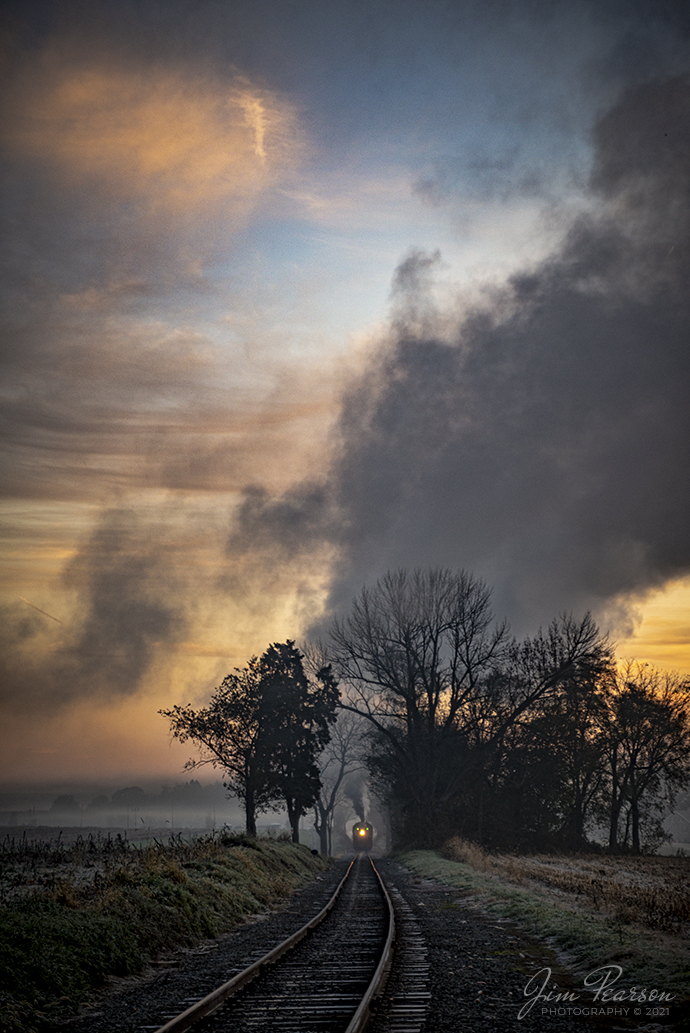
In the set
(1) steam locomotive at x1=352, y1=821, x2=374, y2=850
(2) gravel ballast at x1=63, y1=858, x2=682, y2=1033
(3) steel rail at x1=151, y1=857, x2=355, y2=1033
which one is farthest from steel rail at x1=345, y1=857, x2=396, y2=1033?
(1) steam locomotive at x1=352, y1=821, x2=374, y2=850

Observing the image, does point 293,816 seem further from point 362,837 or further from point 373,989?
point 373,989

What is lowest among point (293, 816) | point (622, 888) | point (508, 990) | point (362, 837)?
point (362, 837)

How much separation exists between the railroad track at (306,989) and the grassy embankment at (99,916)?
5.94ft

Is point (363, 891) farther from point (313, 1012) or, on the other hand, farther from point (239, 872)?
point (313, 1012)

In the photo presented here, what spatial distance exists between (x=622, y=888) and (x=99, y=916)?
15120mm

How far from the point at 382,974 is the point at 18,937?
4.77 metres

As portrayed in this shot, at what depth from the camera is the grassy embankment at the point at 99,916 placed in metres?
8.59

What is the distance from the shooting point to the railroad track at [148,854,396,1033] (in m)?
7.37

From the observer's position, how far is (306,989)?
897cm

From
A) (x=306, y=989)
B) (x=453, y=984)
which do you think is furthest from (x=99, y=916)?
(x=453, y=984)

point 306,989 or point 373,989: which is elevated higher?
point 373,989

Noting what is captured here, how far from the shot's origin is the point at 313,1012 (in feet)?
25.6

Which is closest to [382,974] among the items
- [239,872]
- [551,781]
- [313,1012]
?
[313,1012]

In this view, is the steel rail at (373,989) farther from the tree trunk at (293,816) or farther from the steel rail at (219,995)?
the tree trunk at (293,816)
